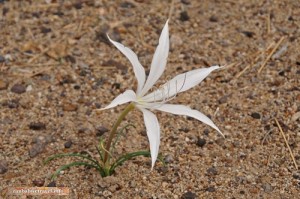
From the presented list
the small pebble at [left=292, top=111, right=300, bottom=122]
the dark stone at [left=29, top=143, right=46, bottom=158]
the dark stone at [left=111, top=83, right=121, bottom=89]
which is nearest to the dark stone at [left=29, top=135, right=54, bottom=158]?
the dark stone at [left=29, top=143, right=46, bottom=158]

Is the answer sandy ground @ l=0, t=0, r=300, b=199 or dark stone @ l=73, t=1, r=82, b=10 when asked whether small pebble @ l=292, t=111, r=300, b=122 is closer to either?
sandy ground @ l=0, t=0, r=300, b=199

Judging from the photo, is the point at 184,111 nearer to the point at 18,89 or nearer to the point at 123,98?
the point at 123,98

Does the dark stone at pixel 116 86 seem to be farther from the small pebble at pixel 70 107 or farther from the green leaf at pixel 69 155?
the green leaf at pixel 69 155

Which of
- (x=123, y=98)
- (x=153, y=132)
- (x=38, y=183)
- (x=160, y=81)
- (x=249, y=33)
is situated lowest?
(x=38, y=183)

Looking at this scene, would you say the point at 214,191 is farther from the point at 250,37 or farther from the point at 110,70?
the point at 250,37

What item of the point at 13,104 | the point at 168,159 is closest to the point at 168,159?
the point at 168,159

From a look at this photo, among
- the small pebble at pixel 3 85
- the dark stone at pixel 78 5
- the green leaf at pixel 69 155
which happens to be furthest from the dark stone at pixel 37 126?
the dark stone at pixel 78 5

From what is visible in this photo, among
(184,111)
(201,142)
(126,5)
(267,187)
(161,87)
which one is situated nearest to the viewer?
(184,111)
